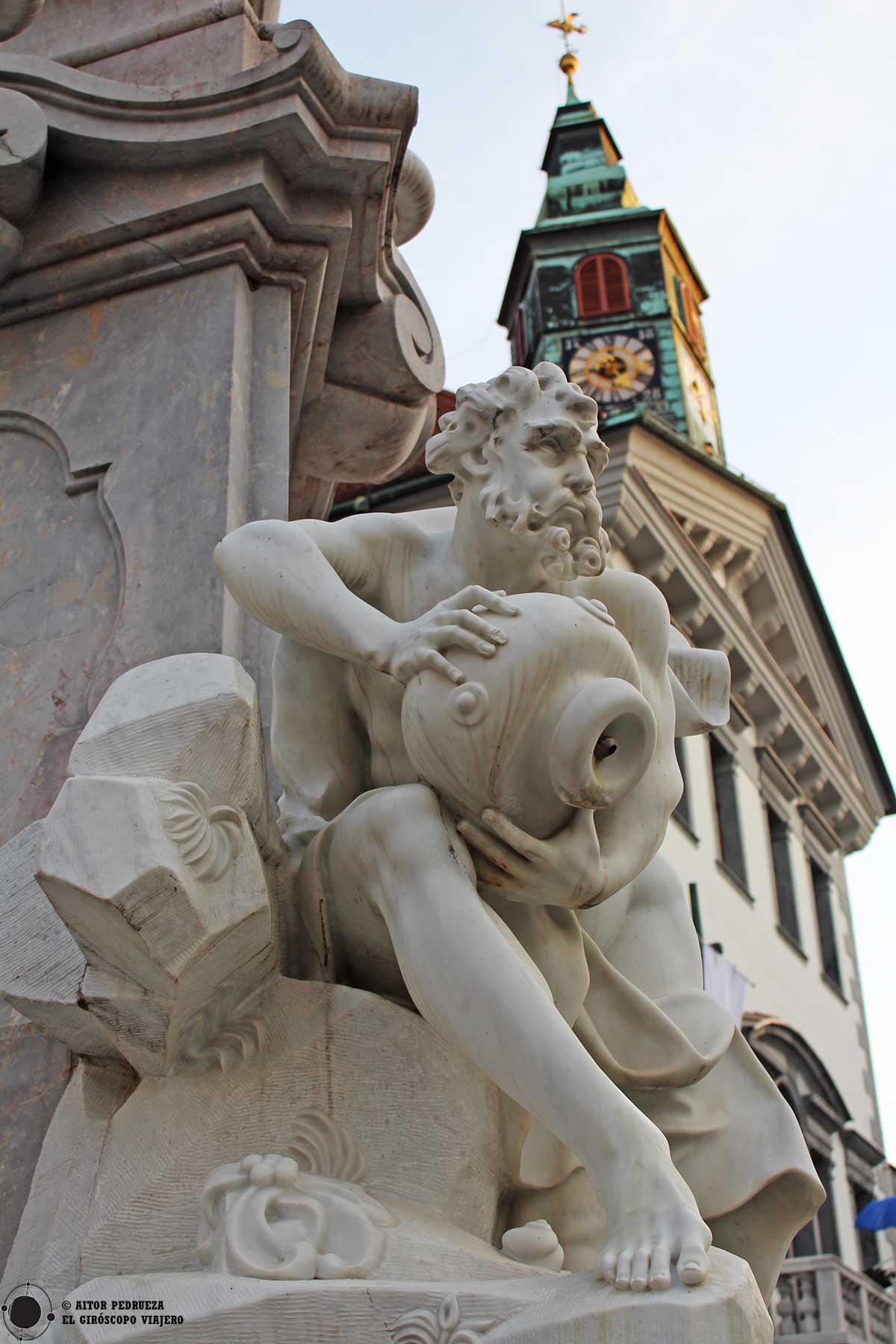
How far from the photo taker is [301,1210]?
91.0 inches

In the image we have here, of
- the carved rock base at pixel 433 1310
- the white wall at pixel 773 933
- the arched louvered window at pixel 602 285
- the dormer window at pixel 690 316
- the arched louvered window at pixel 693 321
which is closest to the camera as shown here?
the carved rock base at pixel 433 1310

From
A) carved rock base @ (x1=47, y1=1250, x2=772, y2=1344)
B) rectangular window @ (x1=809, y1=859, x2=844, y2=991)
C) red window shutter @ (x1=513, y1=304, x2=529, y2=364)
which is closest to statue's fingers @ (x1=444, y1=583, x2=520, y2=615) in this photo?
carved rock base @ (x1=47, y1=1250, x2=772, y2=1344)

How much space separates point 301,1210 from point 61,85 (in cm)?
272

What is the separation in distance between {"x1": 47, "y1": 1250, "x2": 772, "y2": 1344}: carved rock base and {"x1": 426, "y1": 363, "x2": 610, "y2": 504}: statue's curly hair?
1303mm

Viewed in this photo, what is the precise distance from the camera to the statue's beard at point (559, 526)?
2736 millimetres

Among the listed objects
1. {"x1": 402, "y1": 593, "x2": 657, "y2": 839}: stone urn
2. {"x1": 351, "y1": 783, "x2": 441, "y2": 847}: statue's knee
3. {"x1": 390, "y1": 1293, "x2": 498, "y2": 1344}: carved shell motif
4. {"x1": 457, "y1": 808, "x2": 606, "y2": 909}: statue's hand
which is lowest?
{"x1": 390, "y1": 1293, "x2": 498, "y2": 1344}: carved shell motif

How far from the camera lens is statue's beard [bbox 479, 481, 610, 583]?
2.74m

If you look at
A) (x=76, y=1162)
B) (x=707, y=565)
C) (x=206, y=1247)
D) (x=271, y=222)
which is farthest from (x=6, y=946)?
(x=707, y=565)


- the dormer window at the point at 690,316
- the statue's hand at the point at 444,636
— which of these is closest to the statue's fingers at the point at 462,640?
the statue's hand at the point at 444,636

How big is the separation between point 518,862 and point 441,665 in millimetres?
317

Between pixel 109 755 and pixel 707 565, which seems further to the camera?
pixel 707 565

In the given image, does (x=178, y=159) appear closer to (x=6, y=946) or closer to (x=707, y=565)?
(x=6, y=946)

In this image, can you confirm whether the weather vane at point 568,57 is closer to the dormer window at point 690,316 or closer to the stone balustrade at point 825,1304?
the dormer window at point 690,316

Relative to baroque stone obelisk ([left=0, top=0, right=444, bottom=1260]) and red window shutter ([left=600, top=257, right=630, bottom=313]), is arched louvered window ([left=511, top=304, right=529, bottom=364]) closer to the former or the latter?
red window shutter ([left=600, top=257, right=630, bottom=313])
